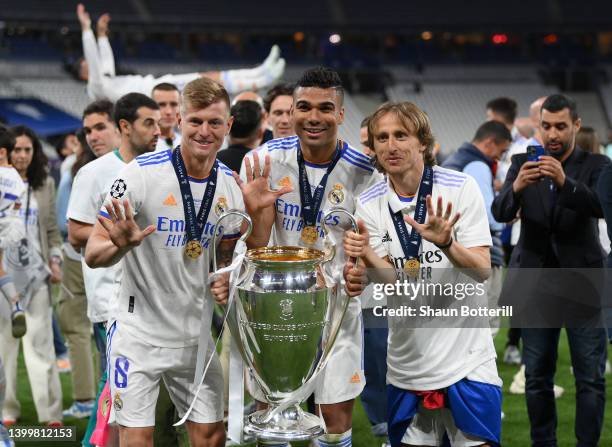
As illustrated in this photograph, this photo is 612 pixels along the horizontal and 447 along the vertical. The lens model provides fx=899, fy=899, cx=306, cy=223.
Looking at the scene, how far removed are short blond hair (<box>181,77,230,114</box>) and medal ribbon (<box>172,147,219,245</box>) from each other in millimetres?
249

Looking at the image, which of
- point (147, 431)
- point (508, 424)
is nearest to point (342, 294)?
point (147, 431)

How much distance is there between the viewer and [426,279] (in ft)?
12.3

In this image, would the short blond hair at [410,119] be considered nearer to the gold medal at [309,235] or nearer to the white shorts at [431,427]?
the gold medal at [309,235]

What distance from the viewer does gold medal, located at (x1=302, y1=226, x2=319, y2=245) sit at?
4113 mm

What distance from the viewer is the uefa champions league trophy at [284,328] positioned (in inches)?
121

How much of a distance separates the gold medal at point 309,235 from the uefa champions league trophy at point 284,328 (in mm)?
821

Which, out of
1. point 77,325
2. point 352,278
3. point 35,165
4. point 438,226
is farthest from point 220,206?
point 35,165

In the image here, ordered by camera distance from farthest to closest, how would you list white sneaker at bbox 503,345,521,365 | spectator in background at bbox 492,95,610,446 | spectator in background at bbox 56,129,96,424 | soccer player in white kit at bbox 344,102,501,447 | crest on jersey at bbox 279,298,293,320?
white sneaker at bbox 503,345,521,365 → spectator in background at bbox 56,129,96,424 → spectator in background at bbox 492,95,610,446 → soccer player in white kit at bbox 344,102,501,447 → crest on jersey at bbox 279,298,293,320

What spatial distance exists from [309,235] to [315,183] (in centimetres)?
24

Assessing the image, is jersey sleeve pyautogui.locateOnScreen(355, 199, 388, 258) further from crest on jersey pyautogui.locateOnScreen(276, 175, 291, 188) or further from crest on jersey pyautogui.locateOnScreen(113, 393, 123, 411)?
crest on jersey pyautogui.locateOnScreen(113, 393, 123, 411)

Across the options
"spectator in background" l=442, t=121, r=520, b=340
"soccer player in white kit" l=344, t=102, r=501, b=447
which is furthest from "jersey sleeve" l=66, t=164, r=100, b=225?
"spectator in background" l=442, t=121, r=520, b=340

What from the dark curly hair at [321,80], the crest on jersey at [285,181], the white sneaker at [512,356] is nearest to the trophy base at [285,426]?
the crest on jersey at [285,181]

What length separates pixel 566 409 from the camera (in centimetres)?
647

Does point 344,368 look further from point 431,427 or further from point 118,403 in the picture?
point 118,403
